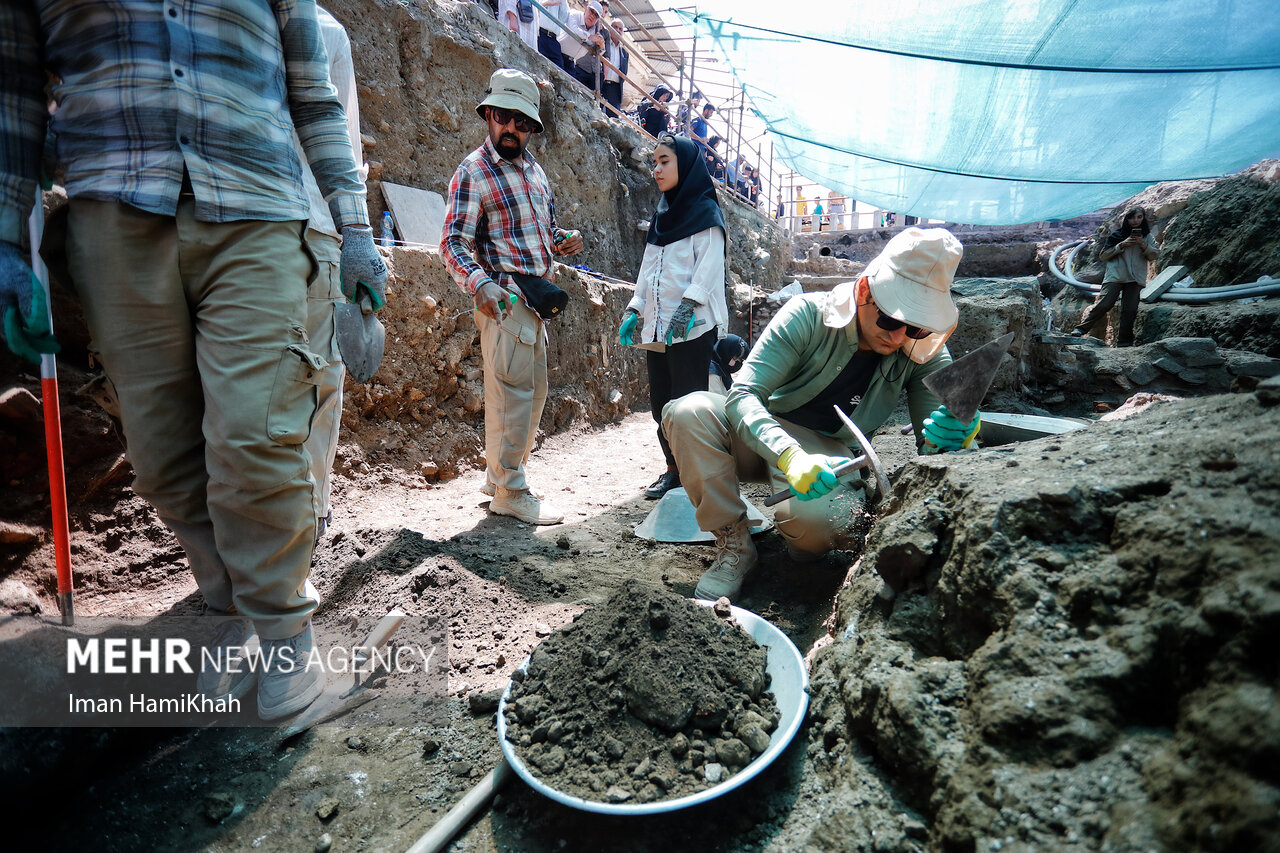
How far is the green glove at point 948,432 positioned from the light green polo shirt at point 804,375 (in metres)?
0.11

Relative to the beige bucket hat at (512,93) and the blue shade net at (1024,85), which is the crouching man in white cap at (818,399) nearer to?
the beige bucket hat at (512,93)

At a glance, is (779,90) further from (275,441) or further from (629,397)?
(275,441)

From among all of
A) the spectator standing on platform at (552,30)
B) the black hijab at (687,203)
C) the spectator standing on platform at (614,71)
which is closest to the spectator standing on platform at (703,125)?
the spectator standing on platform at (614,71)

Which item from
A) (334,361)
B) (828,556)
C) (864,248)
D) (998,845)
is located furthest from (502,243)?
(864,248)

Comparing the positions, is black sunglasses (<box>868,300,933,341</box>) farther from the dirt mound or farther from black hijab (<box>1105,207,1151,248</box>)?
black hijab (<box>1105,207,1151,248</box>)

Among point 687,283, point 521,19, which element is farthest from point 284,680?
point 521,19

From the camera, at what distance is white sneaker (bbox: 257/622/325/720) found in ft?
4.93

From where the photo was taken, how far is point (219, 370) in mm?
1375

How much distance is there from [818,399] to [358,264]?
1.65 metres

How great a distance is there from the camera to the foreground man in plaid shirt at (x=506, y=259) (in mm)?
2721

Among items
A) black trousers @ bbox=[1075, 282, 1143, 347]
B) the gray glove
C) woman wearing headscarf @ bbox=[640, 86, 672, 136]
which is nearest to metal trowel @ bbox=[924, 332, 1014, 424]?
the gray glove

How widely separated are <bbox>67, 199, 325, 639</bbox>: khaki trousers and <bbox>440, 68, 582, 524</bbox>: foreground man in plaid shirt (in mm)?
1269

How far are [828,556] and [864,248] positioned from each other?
14.0 m

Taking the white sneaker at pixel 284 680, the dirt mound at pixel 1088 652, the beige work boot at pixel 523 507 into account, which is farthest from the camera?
the beige work boot at pixel 523 507
